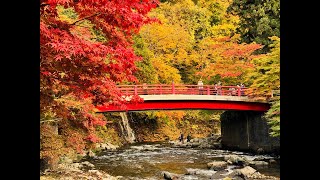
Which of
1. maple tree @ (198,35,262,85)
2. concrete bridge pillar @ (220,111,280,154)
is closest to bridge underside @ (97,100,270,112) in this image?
concrete bridge pillar @ (220,111,280,154)

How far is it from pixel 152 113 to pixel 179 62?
437cm

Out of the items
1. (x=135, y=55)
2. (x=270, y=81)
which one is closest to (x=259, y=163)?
(x=270, y=81)

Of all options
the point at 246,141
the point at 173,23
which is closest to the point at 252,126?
the point at 246,141

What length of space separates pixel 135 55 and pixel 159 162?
12194 mm

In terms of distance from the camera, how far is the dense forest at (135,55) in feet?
23.3

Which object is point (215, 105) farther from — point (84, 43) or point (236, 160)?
point (84, 43)

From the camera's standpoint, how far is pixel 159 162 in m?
19.9

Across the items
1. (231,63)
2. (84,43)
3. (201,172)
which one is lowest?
(201,172)

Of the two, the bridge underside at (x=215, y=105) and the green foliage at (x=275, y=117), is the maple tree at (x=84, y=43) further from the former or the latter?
the bridge underside at (x=215, y=105)

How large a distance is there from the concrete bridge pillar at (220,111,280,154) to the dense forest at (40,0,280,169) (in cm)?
107

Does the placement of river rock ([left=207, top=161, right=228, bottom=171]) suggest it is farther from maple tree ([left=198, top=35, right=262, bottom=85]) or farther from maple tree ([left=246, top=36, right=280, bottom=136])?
maple tree ([left=198, top=35, right=262, bottom=85])

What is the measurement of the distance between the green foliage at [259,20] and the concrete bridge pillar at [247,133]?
480 centimetres
